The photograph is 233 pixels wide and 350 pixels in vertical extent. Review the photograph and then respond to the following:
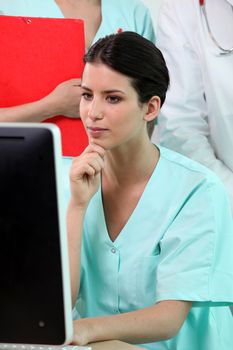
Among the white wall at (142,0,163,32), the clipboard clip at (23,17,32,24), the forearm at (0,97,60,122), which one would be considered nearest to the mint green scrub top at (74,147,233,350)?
the forearm at (0,97,60,122)

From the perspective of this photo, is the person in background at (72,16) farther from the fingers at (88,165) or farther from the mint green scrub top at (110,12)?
the fingers at (88,165)

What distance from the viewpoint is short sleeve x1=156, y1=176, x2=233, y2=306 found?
1.19 meters

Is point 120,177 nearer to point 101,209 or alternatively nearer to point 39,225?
point 101,209

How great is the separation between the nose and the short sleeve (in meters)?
0.20

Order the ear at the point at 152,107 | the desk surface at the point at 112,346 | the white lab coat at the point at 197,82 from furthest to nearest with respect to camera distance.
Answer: the white lab coat at the point at 197,82 < the ear at the point at 152,107 < the desk surface at the point at 112,346

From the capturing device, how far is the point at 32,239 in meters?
0.78

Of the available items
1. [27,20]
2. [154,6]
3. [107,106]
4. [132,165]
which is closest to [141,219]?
[132,165]

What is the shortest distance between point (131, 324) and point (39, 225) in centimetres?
40

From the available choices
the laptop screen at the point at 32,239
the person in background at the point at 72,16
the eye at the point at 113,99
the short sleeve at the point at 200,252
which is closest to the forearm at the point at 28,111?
the person in background at the point at 72,16

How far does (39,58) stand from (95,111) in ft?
1.55

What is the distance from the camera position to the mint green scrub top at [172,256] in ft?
3.95

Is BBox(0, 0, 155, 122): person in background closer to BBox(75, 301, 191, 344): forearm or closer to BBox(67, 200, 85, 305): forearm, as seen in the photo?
BBox(67, 200, 85, 305): forearm

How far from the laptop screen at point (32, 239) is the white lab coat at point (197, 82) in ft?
3.18

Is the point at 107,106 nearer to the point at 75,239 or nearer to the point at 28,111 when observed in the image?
the point at 75,239
